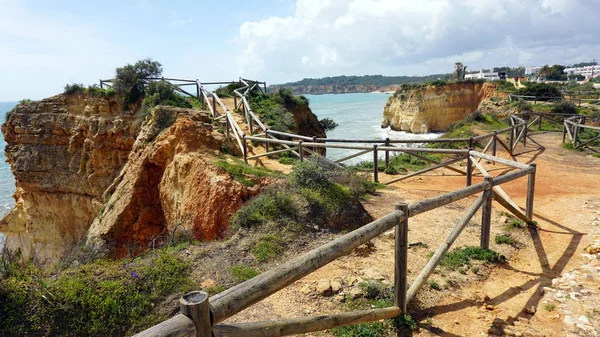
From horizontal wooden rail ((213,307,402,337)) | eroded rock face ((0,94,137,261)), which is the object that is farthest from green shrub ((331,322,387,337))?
eroded rock face ((0,94,137,261))

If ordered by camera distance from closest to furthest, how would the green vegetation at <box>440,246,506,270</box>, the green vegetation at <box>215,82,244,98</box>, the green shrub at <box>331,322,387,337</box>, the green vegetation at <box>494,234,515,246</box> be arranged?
the green shrub at <box>331,322,387,337</box>, the green vegetation at <box>440,246,506,270</box>, the green vegetation at <box>494,234,515,246</box>, the green vegetation at <box>215,82,244,98</box>

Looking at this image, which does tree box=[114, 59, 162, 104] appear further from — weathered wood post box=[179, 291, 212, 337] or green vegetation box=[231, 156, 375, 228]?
weathered wood post box=[179, 291, 212, 337]

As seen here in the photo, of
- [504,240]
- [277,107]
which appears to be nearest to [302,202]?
[504,240]

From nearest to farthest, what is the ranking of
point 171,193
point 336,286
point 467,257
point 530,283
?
point 336,286 → point 530,283 → point 467,257 → point 171,193

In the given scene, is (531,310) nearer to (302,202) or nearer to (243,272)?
(243,272)

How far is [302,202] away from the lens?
7.15m

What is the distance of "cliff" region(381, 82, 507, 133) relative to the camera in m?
47.6

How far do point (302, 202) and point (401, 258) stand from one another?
3265 mm

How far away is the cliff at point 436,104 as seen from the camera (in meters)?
47.6

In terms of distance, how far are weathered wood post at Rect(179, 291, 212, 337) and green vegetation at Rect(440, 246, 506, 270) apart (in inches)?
162

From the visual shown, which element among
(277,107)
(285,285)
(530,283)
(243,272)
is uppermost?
(277,107)

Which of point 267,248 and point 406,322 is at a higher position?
point 267,248

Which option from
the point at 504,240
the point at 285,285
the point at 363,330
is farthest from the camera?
the point at 504,240

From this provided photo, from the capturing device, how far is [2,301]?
3.82 metres
